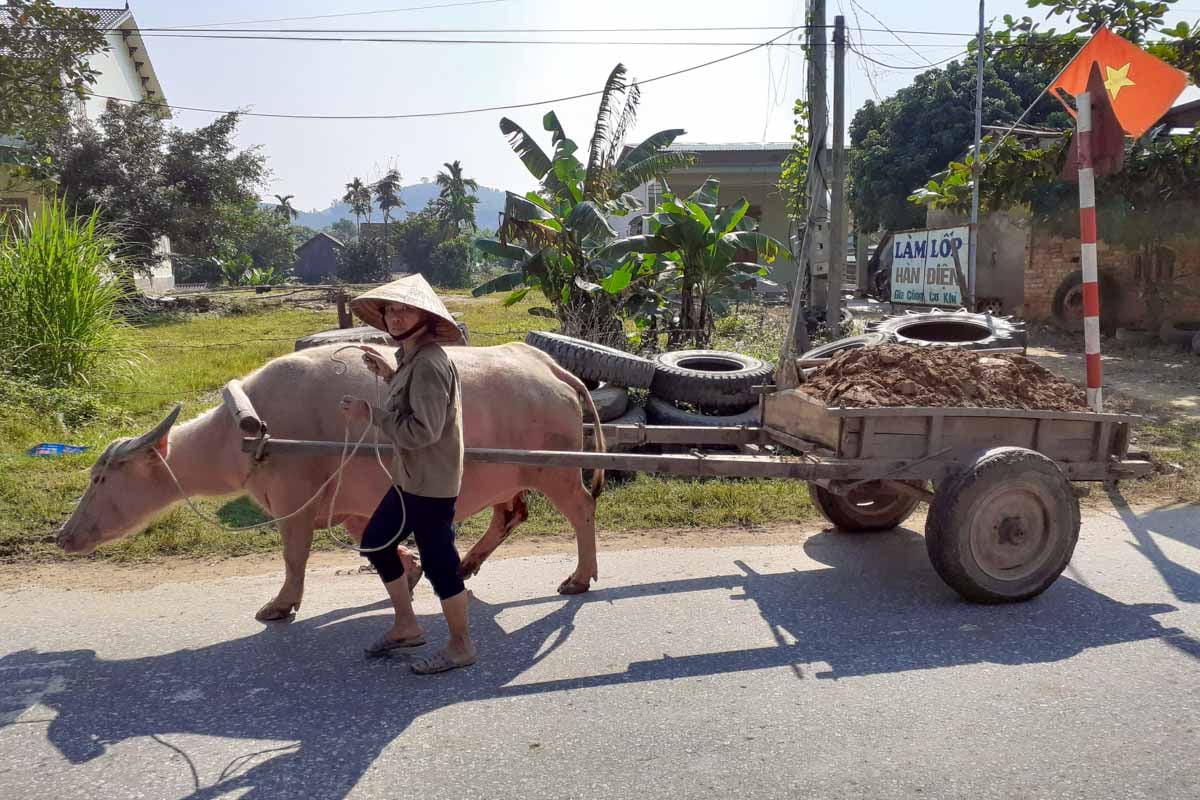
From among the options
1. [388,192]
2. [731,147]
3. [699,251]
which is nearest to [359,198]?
[388,192]

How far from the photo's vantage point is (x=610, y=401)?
25.8 feet

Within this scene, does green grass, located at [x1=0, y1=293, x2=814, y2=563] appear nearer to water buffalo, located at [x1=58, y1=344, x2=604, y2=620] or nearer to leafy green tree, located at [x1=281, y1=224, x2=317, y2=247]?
water buffalo, located at [x1=58, y1=344, x2=604, y2=620]

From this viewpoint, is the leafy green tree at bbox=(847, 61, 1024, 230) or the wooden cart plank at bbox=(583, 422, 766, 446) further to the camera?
the leafy green tree at bbox=(847, 61, 1024, 230)

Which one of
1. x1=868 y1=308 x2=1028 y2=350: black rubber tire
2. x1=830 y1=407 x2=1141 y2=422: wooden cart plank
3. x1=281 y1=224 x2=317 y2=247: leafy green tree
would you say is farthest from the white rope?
x1=281 y1=224 x2=317 y2=247: leafy green tree

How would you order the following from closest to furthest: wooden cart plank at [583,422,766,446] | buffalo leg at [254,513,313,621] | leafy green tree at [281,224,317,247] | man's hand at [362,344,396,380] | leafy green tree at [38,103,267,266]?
man's hand at [362,344,396,380], buffalo leg at [254,513,313,621], wooden cart plank at [583,422,766,446], leafy green tree at [38,103,267,266], leafy green tree at [281,224,317,247]

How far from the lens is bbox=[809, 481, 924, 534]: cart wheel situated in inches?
244

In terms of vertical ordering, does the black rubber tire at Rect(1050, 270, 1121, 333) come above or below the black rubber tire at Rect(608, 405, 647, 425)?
above

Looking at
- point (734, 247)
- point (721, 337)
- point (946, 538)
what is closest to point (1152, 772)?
point (946, 538)

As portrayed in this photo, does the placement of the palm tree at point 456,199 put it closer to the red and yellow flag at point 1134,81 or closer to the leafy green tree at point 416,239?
the leafy green tree at point 416,239

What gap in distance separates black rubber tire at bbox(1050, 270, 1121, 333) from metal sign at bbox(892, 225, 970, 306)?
6.60ft

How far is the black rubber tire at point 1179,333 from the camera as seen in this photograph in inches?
592

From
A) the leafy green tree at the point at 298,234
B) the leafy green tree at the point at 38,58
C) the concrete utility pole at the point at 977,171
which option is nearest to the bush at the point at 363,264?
the leafy green tree at the point at 298,234

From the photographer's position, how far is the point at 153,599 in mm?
5156

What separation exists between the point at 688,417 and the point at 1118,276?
12857mm
